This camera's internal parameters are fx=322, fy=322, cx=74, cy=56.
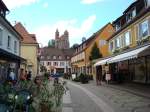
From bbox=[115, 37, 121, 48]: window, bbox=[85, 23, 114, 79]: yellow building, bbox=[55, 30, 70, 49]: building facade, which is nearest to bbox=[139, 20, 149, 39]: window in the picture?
bbox=[115, 37, 121, 48]: window

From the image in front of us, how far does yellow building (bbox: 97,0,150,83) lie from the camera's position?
2648 cm

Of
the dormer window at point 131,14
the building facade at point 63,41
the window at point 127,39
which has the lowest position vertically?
the window at point 127,39

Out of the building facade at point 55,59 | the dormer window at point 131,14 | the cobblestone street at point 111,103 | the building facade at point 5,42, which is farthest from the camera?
the building facade at point 55,59

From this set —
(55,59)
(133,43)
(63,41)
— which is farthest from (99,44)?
(63,41)

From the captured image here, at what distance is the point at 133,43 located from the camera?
3186cm

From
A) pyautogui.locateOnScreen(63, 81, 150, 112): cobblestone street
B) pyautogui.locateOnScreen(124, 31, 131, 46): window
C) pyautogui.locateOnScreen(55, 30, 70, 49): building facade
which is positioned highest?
pyautogui.locateOnScreen(55, 30, 70, 49): building facade

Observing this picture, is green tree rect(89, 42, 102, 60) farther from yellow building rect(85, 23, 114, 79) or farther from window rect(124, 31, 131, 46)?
window rect(124, 31, 131, 46)

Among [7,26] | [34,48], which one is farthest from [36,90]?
[34,48]

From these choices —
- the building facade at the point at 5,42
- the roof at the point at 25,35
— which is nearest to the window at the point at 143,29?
the building facade at the point at 5,42

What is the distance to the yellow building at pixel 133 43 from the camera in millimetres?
26484

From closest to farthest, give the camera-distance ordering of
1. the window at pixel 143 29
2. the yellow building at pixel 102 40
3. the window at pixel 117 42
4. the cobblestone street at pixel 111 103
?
the cobblestone street at pixel 111 103, the window at pixel 143 29, the window at pixel 117 42, the yellow building at pixel 102 40

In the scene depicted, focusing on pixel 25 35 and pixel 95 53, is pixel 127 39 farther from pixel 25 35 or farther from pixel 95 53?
pixel 95 53

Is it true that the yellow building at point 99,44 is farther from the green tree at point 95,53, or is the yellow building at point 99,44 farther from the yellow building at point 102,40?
the green tree at point 95,53

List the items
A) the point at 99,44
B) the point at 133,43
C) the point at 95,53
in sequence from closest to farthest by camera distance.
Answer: the point at 133,43
the point at 95,53
the point at 99,44
